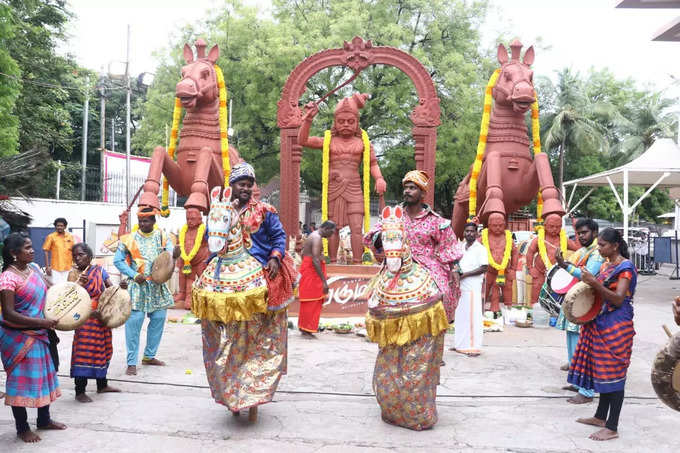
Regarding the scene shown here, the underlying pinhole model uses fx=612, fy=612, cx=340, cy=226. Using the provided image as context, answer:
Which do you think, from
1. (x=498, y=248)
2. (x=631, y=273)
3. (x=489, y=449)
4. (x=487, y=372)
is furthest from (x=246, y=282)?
(x=498, y=248)

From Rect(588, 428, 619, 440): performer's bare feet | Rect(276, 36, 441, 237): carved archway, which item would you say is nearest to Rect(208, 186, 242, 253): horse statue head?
Rect(588, 428, 619, 440): performer's bare feet

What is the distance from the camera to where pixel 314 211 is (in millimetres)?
24469

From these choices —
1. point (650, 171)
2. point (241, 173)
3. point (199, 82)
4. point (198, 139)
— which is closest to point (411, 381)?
point (241, 173)

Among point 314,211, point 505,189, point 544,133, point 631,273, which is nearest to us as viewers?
point 631,273

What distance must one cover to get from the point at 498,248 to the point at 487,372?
331 centimetres

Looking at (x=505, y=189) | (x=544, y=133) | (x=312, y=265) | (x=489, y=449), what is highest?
(x=544, y=133)

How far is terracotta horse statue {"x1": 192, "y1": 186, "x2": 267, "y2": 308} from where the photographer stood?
3959mm

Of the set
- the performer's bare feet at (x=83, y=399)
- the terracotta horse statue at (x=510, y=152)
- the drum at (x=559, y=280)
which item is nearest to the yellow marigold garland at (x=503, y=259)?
the terracotta horse statue at (x=510, y=152)

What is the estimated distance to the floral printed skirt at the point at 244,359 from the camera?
4.10 m

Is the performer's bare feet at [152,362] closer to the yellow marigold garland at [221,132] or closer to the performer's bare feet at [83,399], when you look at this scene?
the performer's bare feet at [83,399]

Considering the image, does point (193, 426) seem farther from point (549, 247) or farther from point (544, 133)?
point (544, 133)

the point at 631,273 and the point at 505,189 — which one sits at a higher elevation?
the point at 505,189

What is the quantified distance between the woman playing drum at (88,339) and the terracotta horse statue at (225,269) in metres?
1.11

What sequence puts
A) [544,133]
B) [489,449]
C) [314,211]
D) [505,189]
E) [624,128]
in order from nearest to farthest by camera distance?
[489,449] → [505,189] → [314,211] → [544,133] → [624,128]
